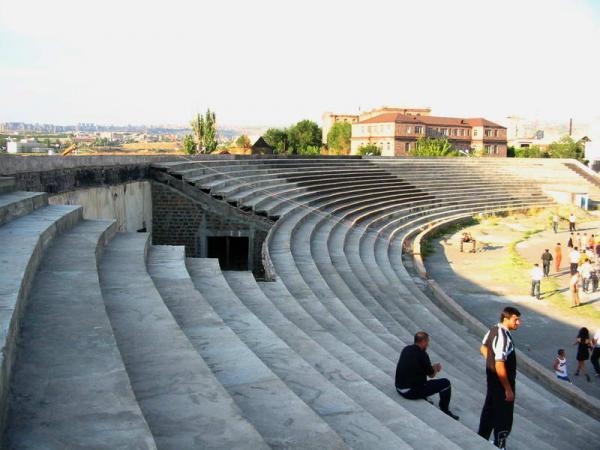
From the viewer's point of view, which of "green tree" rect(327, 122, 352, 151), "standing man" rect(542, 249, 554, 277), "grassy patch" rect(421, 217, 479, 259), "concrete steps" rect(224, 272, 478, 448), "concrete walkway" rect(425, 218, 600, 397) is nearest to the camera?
"concrete steps" rect(224, 272, 478, 448)

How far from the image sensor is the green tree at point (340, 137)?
9956 centimetres

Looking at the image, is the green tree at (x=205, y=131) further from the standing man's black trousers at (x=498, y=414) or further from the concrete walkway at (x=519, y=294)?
the standing man's black trousers at (x=498, y=414)

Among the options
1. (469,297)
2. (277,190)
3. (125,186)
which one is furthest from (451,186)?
(125,186)

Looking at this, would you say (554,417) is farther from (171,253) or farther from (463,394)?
(171,253)

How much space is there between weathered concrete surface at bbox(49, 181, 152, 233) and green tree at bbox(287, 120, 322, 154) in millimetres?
68598

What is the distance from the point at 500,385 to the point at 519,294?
11634 mm

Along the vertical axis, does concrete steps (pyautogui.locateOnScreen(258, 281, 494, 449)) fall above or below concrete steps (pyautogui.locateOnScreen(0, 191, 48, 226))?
below

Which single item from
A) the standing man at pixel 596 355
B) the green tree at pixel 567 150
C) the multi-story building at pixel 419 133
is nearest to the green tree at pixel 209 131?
the standing man at pixel 596 355

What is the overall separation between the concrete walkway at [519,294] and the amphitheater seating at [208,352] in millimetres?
1832

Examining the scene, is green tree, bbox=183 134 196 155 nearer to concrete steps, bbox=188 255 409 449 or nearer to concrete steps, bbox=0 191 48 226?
concrete steps, bbox=0 191 48 226

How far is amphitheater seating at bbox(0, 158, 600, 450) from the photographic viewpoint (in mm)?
3141

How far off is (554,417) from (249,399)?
17.5 feet

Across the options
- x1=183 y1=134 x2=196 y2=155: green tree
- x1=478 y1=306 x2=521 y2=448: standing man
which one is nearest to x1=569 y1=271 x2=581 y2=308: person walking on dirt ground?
x1=478 y1=306 x2=521 y2=448: standing man

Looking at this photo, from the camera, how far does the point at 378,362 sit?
6941mm
